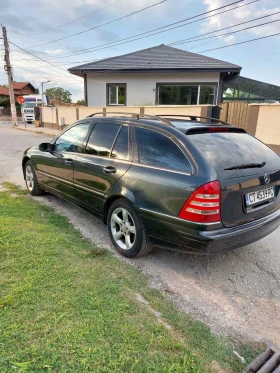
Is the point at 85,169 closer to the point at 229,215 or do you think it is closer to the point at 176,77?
the point at 229,215

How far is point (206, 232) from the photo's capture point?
8.07 feet

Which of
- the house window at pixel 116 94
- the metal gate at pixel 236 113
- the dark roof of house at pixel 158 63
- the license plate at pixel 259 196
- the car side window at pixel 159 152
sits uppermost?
the dark roof of house at pixel 158 63

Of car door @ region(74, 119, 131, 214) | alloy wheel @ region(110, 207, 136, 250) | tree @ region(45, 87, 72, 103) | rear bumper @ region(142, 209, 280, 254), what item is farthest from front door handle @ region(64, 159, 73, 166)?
tree @ region(45, 87, 72, 103)

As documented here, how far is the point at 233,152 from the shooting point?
2.83 metres

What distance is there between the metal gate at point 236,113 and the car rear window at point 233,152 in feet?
23.3

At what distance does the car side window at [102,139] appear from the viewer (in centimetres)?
347

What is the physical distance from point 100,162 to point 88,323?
1.96m

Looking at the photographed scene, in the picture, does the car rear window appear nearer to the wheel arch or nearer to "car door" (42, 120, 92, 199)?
the wheel arch

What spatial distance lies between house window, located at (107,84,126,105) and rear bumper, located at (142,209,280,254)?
54.4ft

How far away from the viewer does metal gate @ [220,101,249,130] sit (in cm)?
972

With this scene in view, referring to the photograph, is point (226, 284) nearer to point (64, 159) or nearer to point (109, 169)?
point (109, 169)

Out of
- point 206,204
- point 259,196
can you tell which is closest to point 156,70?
point 259,196

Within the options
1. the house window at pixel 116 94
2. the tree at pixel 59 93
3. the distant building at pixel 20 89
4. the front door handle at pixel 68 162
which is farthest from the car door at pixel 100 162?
the tree at pixel 59 93

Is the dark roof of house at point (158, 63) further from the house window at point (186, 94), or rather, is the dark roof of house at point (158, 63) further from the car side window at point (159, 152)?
the car side window at point (159, 152)
